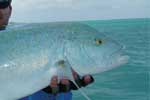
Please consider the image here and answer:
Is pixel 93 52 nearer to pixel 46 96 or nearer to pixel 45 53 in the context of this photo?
pixel 45 53

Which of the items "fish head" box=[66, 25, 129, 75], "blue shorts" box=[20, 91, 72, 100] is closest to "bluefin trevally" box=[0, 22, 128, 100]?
"fish head" box=[66, 25, 129, 75]

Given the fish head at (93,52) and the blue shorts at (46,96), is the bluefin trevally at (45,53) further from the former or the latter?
the blue shorts at (46,96)

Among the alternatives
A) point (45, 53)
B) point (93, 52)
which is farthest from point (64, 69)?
point (93, 52)

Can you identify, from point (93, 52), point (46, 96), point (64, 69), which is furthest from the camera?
point (46, 96)

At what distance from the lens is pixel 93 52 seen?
2.97 meters

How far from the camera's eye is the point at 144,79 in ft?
37.8

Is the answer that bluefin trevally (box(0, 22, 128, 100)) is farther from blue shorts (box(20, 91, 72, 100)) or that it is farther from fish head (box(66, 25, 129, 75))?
blue shorts (box(20, 91, 72, 100))

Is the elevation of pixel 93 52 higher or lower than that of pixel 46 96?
higher

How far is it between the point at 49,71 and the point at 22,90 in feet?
0.78

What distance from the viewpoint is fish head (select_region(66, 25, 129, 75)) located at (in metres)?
2.92

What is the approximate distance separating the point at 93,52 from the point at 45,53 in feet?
1.28

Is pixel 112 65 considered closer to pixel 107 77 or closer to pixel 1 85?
pixel 1 85

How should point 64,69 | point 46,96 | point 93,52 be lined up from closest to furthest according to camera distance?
point 64,69, point 93,52, point 46,96

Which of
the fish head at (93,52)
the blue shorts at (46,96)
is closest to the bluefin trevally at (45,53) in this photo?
the fish head at (93,52)
